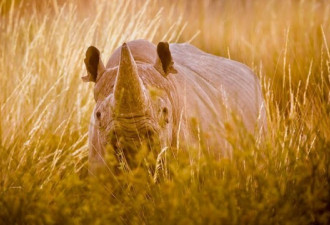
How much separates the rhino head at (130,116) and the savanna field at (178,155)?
88 mm

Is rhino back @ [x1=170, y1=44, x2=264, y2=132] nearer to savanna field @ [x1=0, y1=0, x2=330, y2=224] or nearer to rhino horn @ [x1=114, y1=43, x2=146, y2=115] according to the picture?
savanna field @ [x1=0, y1=0, x2=330, y2=224]

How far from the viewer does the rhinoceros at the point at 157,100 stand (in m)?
2.88

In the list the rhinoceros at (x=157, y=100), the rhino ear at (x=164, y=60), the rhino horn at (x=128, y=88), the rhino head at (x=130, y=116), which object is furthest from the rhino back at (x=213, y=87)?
the rhino horn at (x=128, y=88)

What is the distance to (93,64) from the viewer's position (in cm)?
349

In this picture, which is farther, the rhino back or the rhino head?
the rhino back

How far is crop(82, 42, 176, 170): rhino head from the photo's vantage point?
286 centimetres

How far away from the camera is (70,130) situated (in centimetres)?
439

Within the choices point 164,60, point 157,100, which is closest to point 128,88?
point 157,100

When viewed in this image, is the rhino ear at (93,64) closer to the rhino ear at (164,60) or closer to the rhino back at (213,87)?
the rhino ear at (164,60)

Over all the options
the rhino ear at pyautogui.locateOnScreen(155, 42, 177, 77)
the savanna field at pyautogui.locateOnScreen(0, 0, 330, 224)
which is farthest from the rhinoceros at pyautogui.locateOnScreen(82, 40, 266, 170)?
the savanna field at pyautogui.locateOnScreen(0, 0, 330, 224)

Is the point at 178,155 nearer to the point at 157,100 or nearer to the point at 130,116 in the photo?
the point at 157,100

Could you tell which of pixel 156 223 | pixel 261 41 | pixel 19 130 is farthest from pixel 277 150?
pixel 261 41

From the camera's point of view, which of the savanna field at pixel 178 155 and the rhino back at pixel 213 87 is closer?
the savanna field at pixel 178 155

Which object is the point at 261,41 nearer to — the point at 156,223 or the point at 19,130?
the point at 19,130
